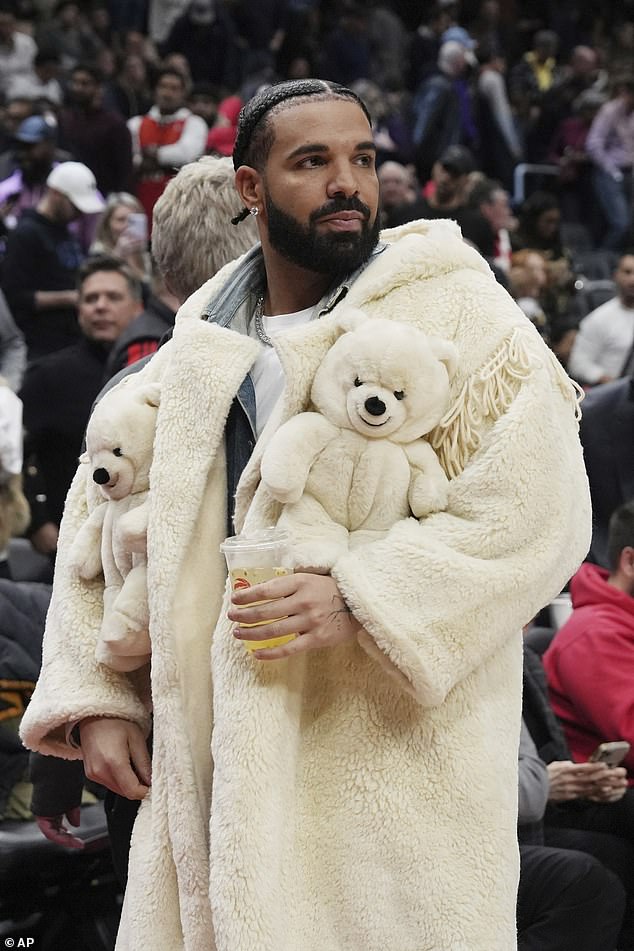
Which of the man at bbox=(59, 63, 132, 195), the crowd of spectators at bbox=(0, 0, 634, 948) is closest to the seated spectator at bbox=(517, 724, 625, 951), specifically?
the crowd of spectators at bbox=(0, 0, 634, 948)

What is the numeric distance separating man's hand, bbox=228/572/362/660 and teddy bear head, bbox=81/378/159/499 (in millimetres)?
380

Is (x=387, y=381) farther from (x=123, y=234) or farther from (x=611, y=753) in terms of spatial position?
(x=123, y=234)

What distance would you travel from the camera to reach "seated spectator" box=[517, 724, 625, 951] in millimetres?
3641

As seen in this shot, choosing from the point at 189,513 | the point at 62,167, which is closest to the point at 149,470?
the point at 189,513

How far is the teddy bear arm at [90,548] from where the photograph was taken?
2.44 metres

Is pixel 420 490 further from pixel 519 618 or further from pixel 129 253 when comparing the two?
pixel 129 253

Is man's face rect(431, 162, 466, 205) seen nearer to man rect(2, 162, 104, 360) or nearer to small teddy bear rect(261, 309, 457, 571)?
man rect(2, 162, 104, 360)

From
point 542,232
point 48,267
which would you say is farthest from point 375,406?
point 542,232

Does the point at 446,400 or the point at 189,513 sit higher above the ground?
the point at 446,400

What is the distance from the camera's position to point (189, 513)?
2.28 meters

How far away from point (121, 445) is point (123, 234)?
16.9 feet

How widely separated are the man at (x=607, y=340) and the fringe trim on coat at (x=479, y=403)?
5.86m

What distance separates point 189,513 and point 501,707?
Result: 21.5 inches

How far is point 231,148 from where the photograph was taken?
8.50 m
